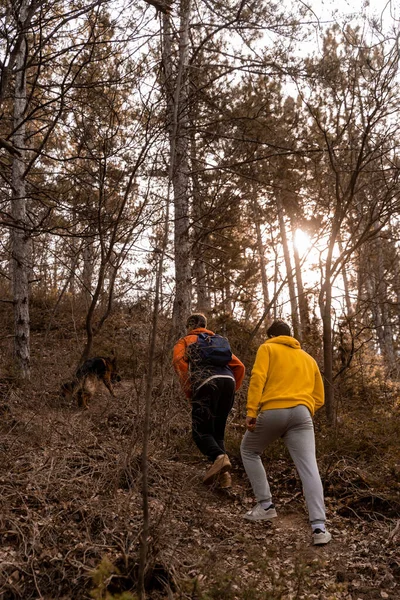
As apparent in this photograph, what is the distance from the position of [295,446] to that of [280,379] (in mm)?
595

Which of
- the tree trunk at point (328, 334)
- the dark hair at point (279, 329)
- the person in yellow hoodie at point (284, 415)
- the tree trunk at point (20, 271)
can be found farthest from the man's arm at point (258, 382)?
the tree trunk at point (20, 271)

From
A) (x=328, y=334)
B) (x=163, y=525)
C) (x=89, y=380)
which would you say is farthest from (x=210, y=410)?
(x=89, y=380)

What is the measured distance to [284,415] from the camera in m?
4.72

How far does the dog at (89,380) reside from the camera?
7328mm

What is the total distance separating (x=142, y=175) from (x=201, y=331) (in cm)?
585

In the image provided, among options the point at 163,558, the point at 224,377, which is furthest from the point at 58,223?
the point at 163,558

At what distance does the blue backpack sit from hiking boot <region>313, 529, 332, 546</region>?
202 centimetres

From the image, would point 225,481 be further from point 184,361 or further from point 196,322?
point 196,322

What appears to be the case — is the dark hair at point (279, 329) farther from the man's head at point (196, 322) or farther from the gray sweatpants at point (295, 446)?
the man's head at point (196, 322)

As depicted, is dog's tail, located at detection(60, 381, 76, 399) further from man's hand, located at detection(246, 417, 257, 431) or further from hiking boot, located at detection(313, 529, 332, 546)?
hiking boot, located at detection(313, 529, 332, 546)

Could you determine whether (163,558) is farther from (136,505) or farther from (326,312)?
(326,312)

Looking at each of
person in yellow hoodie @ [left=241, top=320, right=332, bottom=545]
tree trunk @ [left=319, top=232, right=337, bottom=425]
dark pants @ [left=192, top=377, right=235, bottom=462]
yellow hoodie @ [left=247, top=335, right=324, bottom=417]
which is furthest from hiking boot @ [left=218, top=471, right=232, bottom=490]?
tree trunk @ [left=319, top=232, right=337, bottom=425]

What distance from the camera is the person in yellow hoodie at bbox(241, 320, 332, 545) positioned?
4625mm

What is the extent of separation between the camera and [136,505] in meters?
4.48
